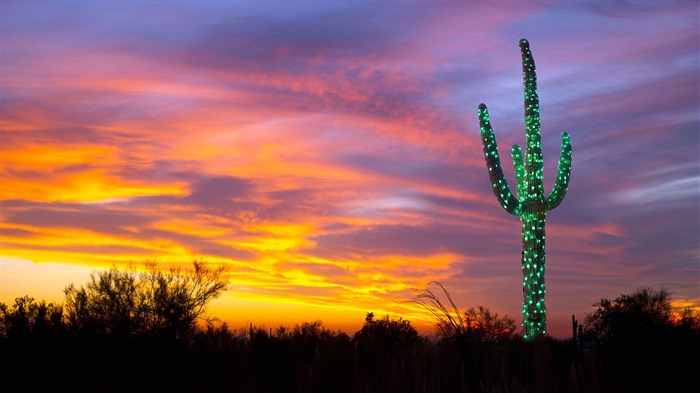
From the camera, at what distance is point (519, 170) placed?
76.0 ft

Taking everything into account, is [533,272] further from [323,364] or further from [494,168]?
[323,364]

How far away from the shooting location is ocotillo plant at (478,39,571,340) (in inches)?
854

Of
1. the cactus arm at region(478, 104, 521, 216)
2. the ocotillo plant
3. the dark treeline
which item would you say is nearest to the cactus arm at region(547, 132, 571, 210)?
the ocotillo plant

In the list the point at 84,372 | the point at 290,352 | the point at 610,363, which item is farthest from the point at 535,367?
the point at 84,372

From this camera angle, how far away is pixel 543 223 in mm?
22172

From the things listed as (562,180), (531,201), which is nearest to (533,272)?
(531,201)

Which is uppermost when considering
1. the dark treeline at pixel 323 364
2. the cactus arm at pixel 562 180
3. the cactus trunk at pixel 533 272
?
the cactus arm at pixel 562 180

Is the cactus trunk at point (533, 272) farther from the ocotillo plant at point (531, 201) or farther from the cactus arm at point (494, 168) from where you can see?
the cactus arm at point (494, 168)

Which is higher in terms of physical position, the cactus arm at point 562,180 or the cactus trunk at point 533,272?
the cactus arm at point 562,180

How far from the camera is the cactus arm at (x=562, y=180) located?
22.0m

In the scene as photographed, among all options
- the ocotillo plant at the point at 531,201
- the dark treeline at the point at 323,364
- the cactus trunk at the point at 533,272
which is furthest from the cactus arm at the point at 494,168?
the dark treeline at the point at 323,364

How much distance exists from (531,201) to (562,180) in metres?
1.03

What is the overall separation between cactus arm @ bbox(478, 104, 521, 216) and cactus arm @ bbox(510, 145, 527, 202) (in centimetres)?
61

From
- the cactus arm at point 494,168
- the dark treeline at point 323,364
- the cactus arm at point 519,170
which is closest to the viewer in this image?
the dark treeline at point 323,364
